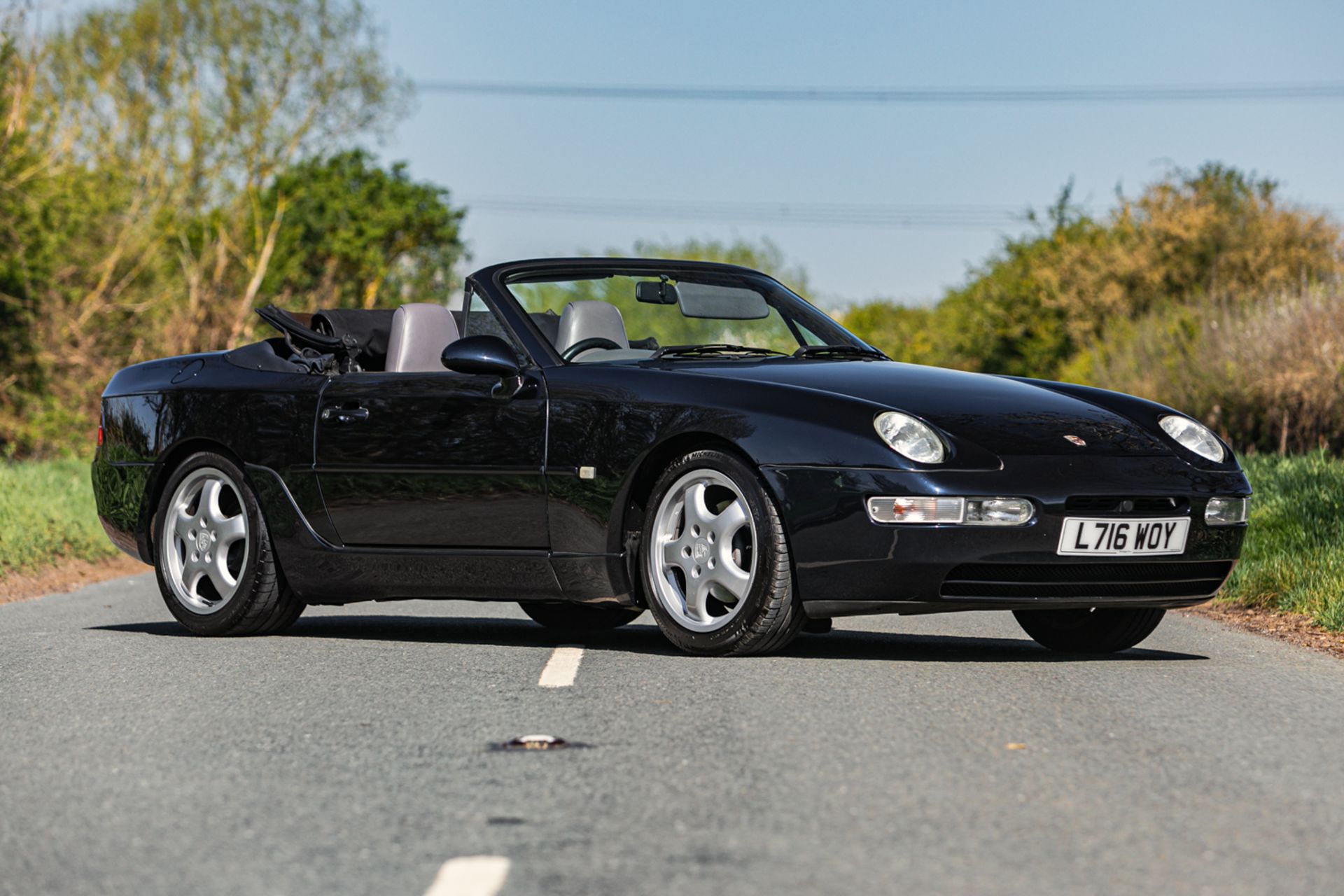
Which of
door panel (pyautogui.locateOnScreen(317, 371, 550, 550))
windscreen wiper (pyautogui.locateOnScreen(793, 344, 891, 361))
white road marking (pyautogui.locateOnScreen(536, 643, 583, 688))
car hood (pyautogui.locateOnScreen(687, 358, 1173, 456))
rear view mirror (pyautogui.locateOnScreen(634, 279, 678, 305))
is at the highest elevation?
rear view mirror (pyautogui.locateOnScreen(634, 279, 678, 305))

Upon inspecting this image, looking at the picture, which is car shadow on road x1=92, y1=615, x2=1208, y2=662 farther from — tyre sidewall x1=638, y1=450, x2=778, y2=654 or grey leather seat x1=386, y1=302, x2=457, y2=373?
grey leather seat x1=386, y1=302, x2=457, y2=373

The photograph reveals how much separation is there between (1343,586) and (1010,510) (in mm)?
3375

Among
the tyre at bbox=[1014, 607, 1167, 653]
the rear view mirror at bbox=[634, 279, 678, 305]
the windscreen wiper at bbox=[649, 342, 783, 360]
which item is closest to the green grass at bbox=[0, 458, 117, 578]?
the rear view mirror at bbox=[634, 279, 678, 305]

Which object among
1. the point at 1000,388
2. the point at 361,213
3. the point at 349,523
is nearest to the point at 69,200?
the point at 349,523

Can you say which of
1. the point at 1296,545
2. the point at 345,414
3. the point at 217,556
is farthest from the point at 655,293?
the point at 1296,545

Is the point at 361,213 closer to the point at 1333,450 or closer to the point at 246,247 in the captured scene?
the point at 246,247

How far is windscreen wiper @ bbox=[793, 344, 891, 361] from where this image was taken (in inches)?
302

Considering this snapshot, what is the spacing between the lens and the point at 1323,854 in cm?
379

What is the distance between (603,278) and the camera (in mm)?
7875

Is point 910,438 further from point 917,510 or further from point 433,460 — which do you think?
point 433,460

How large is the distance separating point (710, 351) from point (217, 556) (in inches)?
95.4

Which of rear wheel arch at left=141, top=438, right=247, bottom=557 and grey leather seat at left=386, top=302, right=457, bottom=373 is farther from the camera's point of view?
rear wheel arch at left=141, top=438, right=247, bottom=557

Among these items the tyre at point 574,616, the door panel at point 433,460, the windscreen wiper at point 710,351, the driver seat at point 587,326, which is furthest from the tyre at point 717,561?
the tyre at point 574,616

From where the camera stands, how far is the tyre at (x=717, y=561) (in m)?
6.39
